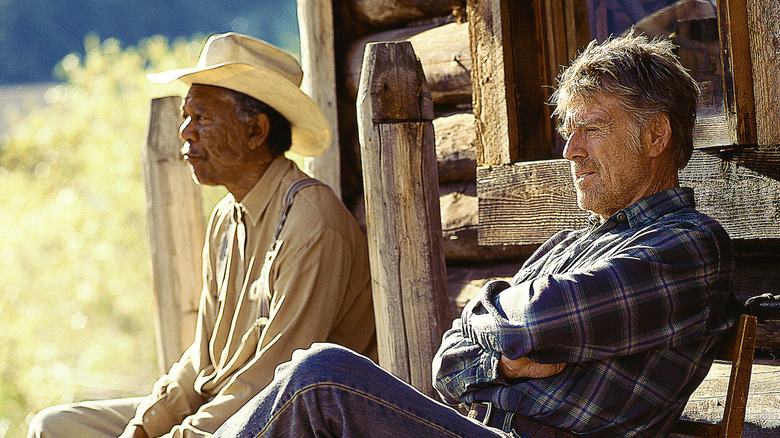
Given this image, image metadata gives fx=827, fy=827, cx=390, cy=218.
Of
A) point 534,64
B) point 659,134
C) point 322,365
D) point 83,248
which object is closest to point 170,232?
point 534,64

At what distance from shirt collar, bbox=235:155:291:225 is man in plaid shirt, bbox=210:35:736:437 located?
1392 millimetres

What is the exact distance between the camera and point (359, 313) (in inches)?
131

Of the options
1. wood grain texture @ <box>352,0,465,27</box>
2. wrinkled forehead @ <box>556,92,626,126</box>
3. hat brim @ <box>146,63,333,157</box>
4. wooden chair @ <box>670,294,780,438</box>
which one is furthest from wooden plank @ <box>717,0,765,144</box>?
hat brim @ <box>146,63,333,157</box>

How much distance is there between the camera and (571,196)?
9.30 feet

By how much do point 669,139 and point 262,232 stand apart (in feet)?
5.77

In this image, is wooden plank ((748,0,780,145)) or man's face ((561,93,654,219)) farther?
wooden plank ((748,0,780,145))

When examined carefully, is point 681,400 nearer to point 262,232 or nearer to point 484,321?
point 484,321

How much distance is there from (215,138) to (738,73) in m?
2.06

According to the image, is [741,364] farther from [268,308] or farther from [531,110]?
[268,308]

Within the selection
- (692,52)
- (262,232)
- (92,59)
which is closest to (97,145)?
(92,59)

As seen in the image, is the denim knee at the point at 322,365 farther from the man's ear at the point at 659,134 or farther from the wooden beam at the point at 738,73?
the wooden beam at the point at 738,73

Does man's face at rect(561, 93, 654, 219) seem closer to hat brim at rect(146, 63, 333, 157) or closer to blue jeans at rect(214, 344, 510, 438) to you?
blue jeans at rect(214, 344, 510, 438)

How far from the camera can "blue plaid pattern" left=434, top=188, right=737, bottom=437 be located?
1.93 meters

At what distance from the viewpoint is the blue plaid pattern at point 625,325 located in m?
1.93
